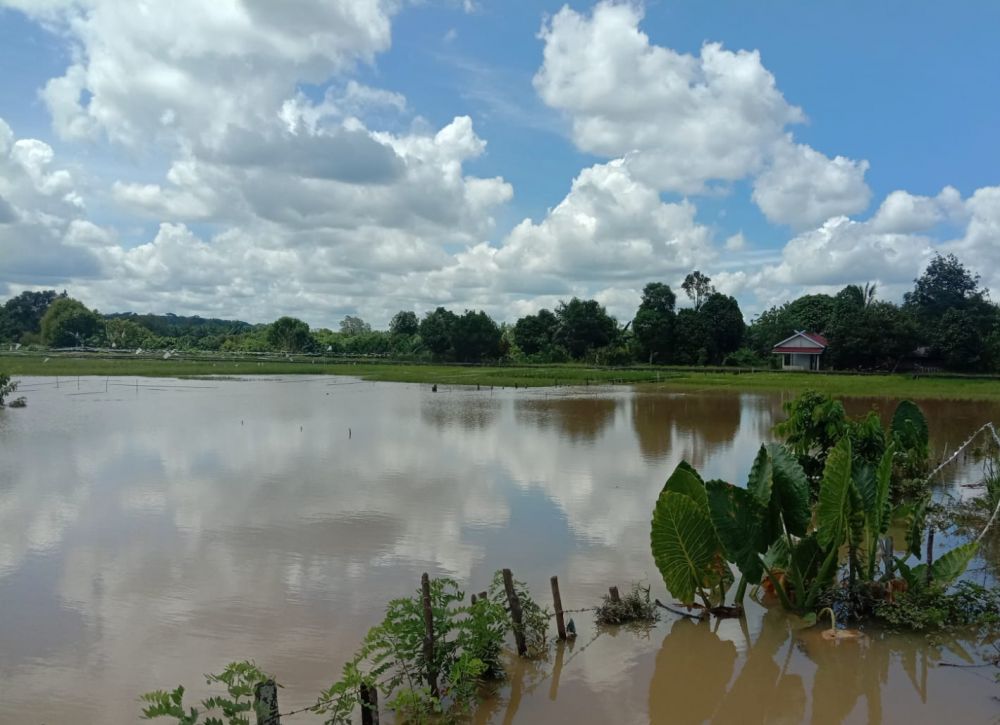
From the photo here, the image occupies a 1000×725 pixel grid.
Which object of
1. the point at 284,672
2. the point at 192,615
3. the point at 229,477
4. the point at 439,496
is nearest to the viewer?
the point at 284,672

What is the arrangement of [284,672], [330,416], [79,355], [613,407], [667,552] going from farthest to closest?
[79,355], [613,407], [330,416], [667,552], [284,672]

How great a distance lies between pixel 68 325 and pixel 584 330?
73.9m

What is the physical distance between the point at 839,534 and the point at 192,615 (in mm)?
7057

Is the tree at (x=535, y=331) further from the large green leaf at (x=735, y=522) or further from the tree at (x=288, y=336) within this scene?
the large green leaf at (x=735, y=522)

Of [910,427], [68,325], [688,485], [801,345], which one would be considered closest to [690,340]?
[801,345]

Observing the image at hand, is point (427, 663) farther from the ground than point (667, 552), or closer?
closer

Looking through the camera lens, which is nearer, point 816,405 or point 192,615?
point 192,615

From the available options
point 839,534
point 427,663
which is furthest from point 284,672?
point 839,534

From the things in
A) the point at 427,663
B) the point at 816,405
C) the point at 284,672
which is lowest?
the point at 284,672

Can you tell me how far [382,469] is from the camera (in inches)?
685

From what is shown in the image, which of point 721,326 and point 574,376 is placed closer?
point 574,376

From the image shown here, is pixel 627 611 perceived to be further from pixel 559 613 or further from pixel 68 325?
pixel 68 325

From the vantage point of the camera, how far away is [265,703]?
4.49 m

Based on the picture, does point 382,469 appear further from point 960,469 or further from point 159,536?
point 960,469
